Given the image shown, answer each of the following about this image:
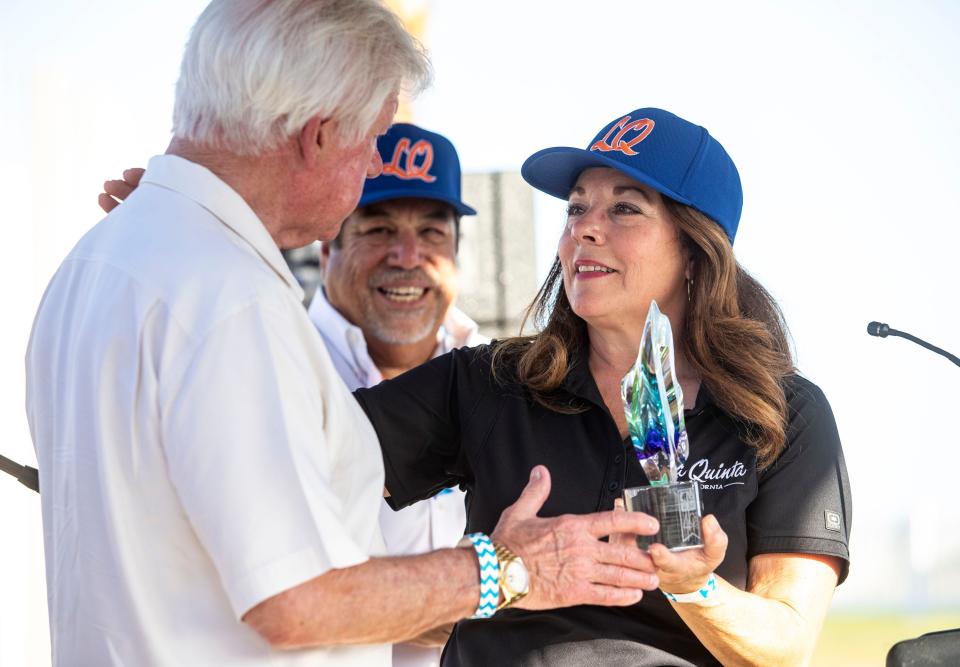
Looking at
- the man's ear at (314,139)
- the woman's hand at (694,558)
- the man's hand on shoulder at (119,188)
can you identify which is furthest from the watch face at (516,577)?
the man's hand on shoulder at (119,188)

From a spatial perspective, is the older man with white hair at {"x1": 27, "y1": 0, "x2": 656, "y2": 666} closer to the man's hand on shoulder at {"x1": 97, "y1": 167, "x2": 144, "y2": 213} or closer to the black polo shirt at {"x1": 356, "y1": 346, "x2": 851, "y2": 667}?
the black polo shirt at {"x1": 356, "y1": 346, "x2": 851, "y2": 667}

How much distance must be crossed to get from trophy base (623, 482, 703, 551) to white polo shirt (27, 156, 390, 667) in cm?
46

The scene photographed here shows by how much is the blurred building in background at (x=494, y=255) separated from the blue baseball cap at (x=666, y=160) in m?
2.88

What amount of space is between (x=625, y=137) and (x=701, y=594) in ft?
3.33

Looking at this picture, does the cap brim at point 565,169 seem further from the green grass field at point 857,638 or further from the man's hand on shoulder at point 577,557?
the green grass field at point 857,638

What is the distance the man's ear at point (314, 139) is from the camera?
159cm

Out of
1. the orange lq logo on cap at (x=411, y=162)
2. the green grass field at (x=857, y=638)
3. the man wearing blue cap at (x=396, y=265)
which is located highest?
the orange lq logo on cap at (x=411, y=162)

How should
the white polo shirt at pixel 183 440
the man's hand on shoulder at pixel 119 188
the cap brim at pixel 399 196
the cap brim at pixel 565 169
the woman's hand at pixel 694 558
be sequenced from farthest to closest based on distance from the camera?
1. the cap brim at pixel 399 196
2. the cap brim at pixel 565 169
3. the man's hand on shoulder at pixel 119 188
4. the woman's hand at pixel 694 558
5. the white polo shirt at pixel 183 440

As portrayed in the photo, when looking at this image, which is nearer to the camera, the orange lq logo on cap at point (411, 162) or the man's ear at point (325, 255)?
the orange lq logo on cap at point (411, 162)

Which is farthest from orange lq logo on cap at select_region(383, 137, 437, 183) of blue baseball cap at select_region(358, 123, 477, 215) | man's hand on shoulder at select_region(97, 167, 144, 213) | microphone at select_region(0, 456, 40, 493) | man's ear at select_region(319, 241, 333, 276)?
microphone at select_region(0, 456, 40, 493)

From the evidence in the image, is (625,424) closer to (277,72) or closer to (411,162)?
(277,72)

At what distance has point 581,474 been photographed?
6.99ft

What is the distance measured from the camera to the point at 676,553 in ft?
5.50

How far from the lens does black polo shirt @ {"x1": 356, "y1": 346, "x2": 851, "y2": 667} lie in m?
2.02
